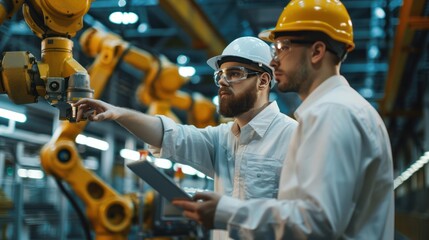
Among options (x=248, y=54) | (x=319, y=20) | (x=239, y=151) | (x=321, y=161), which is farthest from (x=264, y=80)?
(x=321, y=161)

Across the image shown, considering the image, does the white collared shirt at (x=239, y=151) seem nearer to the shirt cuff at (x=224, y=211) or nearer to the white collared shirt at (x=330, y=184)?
the white collared shirt at (x=330, y=184)

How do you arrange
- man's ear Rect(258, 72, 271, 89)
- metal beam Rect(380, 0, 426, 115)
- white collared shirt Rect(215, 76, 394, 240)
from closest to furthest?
white collared shirt Rect(215, 76, 394, 240)
man's ear Rect(258, 72, 271, 89)
metal beam Rect(380, 0, 426, 115)

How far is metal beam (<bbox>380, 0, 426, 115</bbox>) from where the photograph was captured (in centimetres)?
895

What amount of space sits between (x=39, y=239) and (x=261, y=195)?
23.5 feet

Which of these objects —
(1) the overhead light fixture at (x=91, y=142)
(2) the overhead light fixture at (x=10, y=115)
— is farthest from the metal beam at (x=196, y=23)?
(1) the overhead light fixture at (x=91, y=142)

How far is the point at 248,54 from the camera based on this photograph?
359cm

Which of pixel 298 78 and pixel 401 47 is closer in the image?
pixel 298 78

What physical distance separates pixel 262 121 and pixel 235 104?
17cm

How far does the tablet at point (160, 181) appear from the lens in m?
2.19

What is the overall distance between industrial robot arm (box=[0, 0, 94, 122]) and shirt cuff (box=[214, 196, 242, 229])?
51.3 inches

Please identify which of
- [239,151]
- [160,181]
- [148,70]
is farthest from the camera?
[148,70]

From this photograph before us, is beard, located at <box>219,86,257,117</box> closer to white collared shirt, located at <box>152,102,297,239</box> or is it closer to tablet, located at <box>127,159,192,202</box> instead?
→ white collared shirt, located at <box>152,102,297,239</box>

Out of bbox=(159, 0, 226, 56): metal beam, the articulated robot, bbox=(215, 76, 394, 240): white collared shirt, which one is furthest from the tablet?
bbox=(159, 0, 226, 56): metal beam

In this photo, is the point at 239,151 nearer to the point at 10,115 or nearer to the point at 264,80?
the point at 264,80
